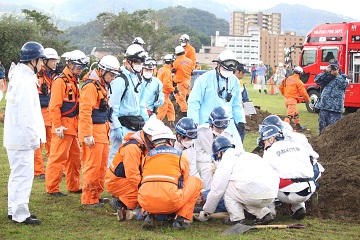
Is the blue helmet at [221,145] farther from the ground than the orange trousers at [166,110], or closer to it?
farther from the ground

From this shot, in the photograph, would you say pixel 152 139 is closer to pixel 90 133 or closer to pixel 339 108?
pixel 90 133

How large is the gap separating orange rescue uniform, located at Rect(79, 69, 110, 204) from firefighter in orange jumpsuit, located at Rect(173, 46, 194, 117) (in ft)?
30.2

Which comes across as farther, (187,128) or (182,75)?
(182,75)

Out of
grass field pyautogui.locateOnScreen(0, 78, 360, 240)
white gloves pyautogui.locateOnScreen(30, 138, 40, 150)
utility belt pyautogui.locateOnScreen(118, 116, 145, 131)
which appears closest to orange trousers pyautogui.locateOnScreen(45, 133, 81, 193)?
grass field pyautogui.locateOnScreen(0, 78, 360, 240)

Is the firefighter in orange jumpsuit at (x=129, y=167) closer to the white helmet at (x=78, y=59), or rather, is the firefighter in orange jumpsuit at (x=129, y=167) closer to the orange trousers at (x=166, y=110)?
the white helmet at (x=78, y=59)

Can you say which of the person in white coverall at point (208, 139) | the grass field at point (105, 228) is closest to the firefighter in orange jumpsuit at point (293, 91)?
the person in white coverall at point (208, 139)

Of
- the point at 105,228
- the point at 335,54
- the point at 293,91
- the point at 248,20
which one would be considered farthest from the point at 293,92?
the point at 248,20

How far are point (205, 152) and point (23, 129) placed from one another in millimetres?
2755

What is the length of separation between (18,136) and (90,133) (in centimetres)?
122

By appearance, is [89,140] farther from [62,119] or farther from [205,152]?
[205,152]

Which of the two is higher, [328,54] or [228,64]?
[228,64]

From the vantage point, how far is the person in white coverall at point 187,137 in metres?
7.61

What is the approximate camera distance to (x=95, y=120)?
26.7ft

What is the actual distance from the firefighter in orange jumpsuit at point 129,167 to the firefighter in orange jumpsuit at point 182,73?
32.7 feet
